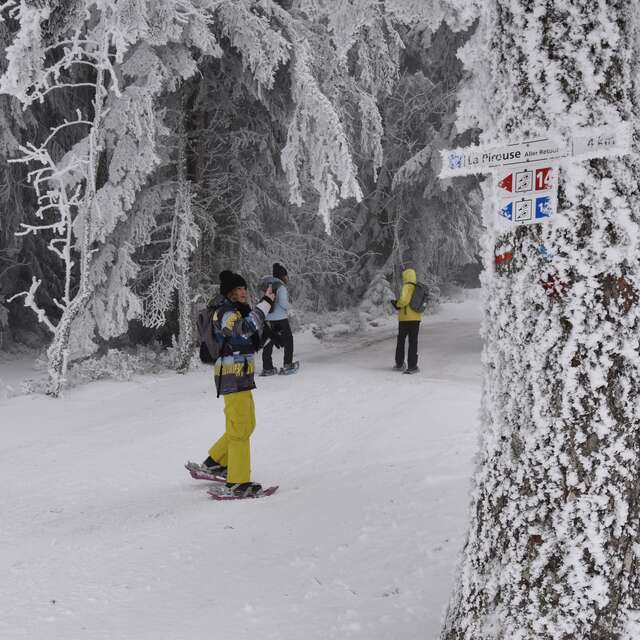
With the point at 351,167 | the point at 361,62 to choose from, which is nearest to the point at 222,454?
the point at 351,167

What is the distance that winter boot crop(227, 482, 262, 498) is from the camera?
616 centimetres

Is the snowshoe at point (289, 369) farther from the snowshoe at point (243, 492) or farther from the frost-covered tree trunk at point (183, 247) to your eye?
the snowshoe at point (243, 492)

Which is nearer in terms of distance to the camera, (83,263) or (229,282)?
(229,282)

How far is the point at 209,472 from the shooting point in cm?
670

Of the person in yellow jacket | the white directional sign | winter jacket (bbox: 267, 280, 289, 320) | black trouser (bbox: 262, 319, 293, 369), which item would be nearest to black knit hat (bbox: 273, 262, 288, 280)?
winter jacket (bbox: 267, 280, 289, 320)

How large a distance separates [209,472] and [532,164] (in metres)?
4.98

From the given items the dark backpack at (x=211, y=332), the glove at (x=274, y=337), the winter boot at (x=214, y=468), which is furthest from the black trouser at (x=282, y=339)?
the dark backpack at (x=211, y=332)

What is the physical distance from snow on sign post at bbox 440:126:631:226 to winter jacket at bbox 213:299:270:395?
3622 millimetres

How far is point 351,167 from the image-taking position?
33.5ft

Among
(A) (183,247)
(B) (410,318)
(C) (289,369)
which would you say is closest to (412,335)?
(B) (410,318)

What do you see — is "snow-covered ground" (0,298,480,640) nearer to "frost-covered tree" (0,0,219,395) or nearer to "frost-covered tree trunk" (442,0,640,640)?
"frost-covered tree trunk" (442,0,640,640)

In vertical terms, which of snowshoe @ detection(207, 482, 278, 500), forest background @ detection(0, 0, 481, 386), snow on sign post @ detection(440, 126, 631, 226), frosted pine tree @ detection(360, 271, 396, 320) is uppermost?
forest background @ detection(0, 0, 481, 386)

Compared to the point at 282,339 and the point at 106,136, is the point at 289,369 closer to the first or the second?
the point at 282,339

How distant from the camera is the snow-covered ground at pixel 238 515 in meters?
3.77
